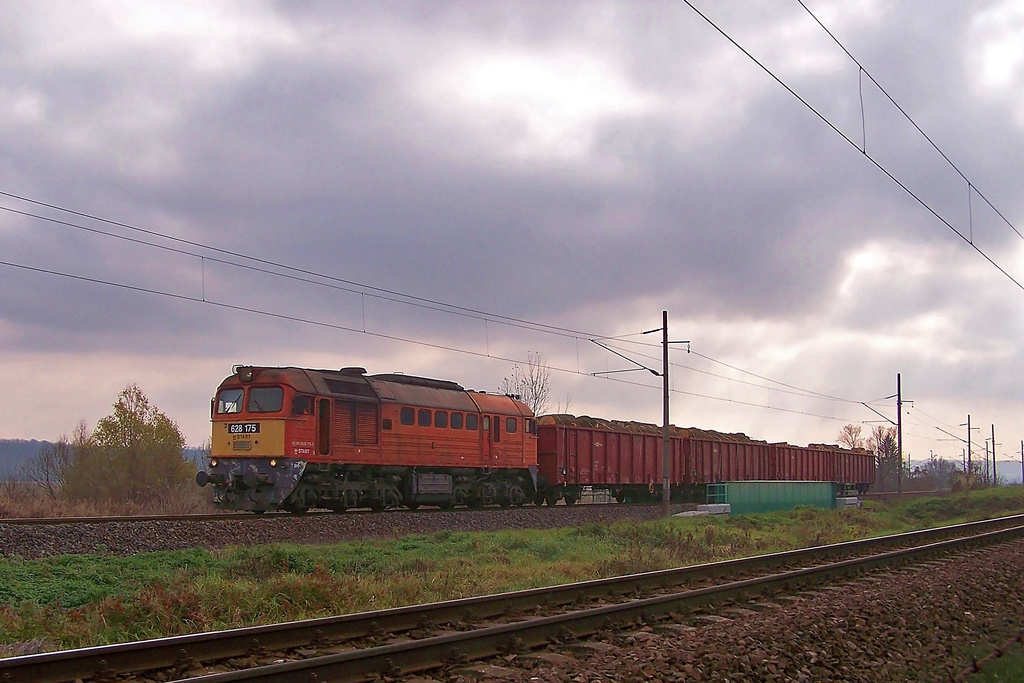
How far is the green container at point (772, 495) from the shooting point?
131ft

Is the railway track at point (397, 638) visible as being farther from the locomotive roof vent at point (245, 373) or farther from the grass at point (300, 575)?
the locomotive roof vent at point (245, 373)

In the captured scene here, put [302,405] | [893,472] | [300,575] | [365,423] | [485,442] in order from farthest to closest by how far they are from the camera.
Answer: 1. [893,472]
2. [485,442]
3. [365,423]
4. [302,405]
5. [300,575]

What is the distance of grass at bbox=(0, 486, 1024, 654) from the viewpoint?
1109 centimetres

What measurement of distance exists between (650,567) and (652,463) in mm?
24699

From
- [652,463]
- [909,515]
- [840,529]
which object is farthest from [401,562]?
[909,515]

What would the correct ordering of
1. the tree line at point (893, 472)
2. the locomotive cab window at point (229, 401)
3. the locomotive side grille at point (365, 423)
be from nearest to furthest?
1. the locomotive cab window at point (229, 401)
2. the locomotive side grille at point (365, 423)
3. the tree line at point (893, 472)

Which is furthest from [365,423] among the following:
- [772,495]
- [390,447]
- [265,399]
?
[772,495]

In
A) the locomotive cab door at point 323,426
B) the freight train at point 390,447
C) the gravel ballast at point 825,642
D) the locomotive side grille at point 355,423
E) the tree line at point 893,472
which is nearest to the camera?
the gravel ballast at point 825,642

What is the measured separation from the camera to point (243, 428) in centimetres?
2497

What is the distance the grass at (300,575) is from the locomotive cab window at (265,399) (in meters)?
5.78

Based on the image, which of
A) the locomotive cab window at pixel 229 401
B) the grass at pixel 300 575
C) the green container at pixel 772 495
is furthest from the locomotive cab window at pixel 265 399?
the green container at pixel 772 495

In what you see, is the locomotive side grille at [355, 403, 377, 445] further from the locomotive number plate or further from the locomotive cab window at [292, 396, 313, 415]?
the locomotive number plate

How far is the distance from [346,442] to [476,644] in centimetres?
1696

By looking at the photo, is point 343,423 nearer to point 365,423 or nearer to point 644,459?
point 365,423
